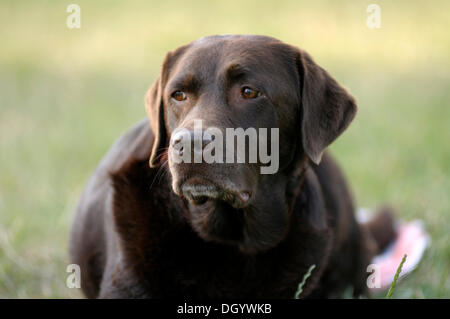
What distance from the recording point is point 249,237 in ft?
10.3

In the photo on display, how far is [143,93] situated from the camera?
8812mm

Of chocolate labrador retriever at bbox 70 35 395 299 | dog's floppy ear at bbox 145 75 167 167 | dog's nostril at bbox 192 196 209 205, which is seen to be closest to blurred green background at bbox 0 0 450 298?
chocolate labrador retriever at bbox 70 35 395 299

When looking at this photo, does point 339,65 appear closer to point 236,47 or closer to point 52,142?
point 52,142

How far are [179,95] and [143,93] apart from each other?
5.87m

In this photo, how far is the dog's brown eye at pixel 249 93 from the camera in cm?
291

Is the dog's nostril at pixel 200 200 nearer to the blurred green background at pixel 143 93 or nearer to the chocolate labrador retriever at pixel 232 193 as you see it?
the chocolate labrador retriever at pixel 232 193

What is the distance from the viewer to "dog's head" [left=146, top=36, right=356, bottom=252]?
2.74 metres

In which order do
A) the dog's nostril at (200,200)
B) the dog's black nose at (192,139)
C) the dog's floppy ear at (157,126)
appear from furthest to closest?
the dog's floppy ear at (157,126) → the dog's nostril at (200,200) → the dog's black nose at (192,139)

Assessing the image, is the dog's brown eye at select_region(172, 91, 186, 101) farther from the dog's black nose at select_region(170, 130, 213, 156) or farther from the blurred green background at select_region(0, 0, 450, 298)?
the blurred green background at select_region(0, 0, 450, 298)

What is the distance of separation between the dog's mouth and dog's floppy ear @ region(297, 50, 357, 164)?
43 centimetres

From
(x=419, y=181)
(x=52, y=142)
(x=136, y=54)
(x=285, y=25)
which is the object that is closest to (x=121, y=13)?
(x=136, y=54)

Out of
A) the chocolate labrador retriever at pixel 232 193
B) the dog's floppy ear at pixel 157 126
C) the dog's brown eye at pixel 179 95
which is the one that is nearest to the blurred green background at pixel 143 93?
the chocolate labrador retriever at pixel 232 193

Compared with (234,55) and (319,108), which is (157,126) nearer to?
(234,55)

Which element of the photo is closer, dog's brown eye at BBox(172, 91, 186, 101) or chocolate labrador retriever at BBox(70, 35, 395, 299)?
chocolate labrador retriever at BBox(70, 35, 395, 299)
